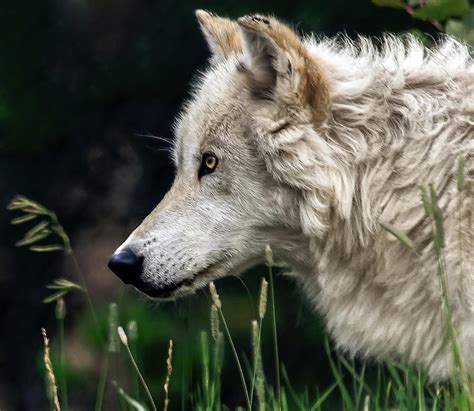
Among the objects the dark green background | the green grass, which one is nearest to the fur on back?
the green grass

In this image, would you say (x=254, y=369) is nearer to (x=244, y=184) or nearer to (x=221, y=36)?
(x=244, y=184)

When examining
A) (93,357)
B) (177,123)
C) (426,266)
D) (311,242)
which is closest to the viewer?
(426,266)

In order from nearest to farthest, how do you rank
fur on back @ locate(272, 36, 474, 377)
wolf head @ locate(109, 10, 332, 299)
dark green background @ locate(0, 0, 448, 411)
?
1. fur on back @ locate(272, 36, 474, 377)
2. wolf head @ locate(109, 10, 332, 299)
3. dark green background @ locate(0, 0, 448, 411)

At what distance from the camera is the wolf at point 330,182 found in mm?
4023

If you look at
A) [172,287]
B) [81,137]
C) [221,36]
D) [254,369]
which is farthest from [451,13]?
[81,137]

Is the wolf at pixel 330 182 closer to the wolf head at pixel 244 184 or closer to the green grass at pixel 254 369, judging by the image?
the wolf head at pixel 244 184

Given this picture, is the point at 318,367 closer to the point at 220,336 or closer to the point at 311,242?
the point at 311,242

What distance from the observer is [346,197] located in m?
4.15

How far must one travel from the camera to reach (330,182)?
13.6 feet

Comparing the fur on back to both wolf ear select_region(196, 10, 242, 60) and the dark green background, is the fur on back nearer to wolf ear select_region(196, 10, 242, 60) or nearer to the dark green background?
wolf ear select_region(196, 10, 242, 60)

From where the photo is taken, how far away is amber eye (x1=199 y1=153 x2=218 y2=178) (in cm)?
434

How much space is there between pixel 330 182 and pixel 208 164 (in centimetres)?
47

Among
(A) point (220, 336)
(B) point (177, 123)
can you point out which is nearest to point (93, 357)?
(B) point (177, 123)

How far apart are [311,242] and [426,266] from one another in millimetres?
479
